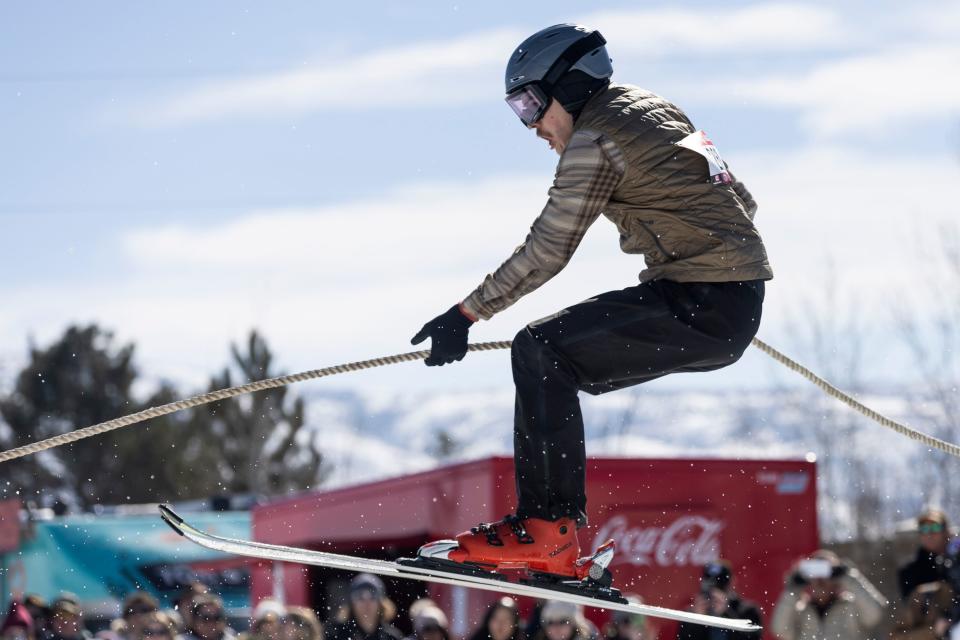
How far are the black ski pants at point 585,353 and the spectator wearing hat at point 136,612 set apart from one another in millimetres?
4340

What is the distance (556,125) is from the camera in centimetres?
543

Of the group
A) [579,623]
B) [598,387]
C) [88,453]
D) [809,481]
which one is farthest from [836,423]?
[598,387]

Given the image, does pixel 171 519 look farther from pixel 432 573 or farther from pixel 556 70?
pixel 556 70

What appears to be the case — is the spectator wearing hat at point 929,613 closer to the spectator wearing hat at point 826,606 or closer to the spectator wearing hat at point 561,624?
the spectator wearing hat at point 826,606

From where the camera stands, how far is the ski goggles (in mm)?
5402

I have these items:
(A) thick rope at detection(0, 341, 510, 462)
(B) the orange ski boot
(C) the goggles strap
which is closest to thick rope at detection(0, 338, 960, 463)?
(A) thick rope at detection(0, 341, 510, 462)

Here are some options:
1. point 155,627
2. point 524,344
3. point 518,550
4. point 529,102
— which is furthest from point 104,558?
point 529,102

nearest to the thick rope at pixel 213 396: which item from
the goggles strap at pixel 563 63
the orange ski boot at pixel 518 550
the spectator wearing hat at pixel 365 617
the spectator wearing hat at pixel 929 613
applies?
the orange ski boot at pixel 518 550

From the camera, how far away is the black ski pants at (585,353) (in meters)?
5.39

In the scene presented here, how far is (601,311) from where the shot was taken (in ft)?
18.0

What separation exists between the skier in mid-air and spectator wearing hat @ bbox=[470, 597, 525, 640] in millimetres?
3385

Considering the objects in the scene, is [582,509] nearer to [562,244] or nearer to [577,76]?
[562,244]

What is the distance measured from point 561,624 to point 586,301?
11.7 feet

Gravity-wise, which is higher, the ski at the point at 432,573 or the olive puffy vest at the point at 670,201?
the olive puffy vest at the point at 670,201
